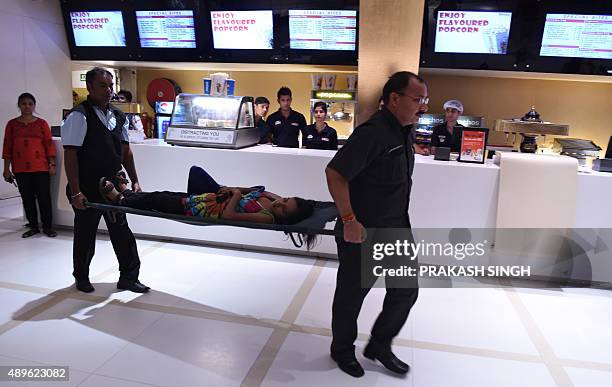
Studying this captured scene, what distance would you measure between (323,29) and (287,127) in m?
1.39

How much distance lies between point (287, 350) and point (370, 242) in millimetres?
955

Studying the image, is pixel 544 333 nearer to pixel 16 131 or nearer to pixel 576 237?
pixel 576 237

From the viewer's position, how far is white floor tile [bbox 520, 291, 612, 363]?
2.94 meters

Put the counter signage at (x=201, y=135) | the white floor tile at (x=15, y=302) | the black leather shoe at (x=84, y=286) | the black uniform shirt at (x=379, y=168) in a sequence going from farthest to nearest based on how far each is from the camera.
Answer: the counter signage at (x=201, y=135) → the black leather shoe at (x=84, y=286) → the white floor tile at (x=15, y=302) → the black uniform shirt at (x=379, y=168)

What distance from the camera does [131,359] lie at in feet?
8.69

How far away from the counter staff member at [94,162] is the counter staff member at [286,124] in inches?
94.0

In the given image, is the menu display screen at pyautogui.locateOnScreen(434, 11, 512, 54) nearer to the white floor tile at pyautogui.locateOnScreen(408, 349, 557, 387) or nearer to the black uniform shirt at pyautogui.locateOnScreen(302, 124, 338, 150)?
the black uniform shirt at pyautogui.locateOnScreen(302, 124, 338, 150)

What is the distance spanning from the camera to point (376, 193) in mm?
2350

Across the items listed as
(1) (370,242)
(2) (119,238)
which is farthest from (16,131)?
(1) (370,242)

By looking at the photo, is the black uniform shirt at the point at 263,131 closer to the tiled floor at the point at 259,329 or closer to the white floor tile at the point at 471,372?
the tiled floor at the point at 259,329

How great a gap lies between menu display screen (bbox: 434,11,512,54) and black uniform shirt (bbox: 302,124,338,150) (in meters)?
1.87

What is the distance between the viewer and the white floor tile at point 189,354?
2.50 m

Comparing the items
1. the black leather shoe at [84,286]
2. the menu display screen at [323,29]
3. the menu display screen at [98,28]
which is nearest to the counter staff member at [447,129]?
the menu display screen at [323,29]

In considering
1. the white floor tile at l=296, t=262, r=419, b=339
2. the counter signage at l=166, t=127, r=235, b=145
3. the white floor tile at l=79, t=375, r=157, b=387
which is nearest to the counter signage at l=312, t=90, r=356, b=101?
the counter signage at l=166, t=127, r=235, b=145
